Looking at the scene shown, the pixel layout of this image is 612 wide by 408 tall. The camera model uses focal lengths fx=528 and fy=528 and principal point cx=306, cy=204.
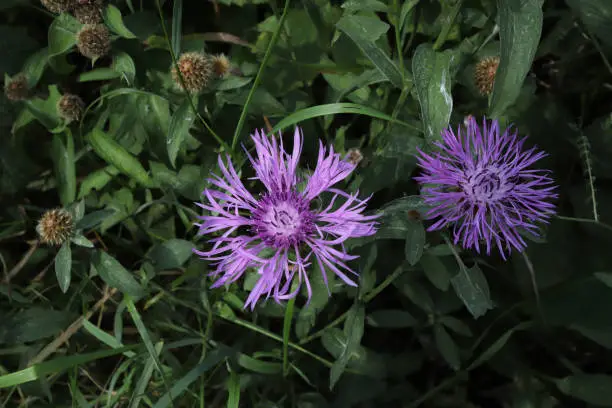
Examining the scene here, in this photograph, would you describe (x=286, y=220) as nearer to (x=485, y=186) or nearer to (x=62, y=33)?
(x=485, y=186)

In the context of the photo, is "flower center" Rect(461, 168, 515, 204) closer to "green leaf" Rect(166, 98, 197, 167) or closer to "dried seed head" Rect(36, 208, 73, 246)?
"green leaf" Rect(166, 98, 197, 167)

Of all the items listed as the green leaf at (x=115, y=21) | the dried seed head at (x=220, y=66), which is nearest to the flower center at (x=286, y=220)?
the dried seed head at (x=220, y=66)

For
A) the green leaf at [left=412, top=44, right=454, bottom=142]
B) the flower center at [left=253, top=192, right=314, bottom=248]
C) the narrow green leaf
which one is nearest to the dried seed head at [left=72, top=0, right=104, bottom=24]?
the narrow green leaf

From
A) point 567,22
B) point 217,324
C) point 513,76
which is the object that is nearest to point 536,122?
point 567,22

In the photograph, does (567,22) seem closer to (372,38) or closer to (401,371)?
(372,38)

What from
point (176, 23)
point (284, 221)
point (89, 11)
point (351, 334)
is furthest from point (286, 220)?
point (89, 11)

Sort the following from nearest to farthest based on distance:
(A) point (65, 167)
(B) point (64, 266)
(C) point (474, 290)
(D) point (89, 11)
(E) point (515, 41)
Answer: (E) point (515, 41) < (C) point (474, 290) < (B) point (64, 266) < (D) point (89, 11) < (A) point (65, 167)
